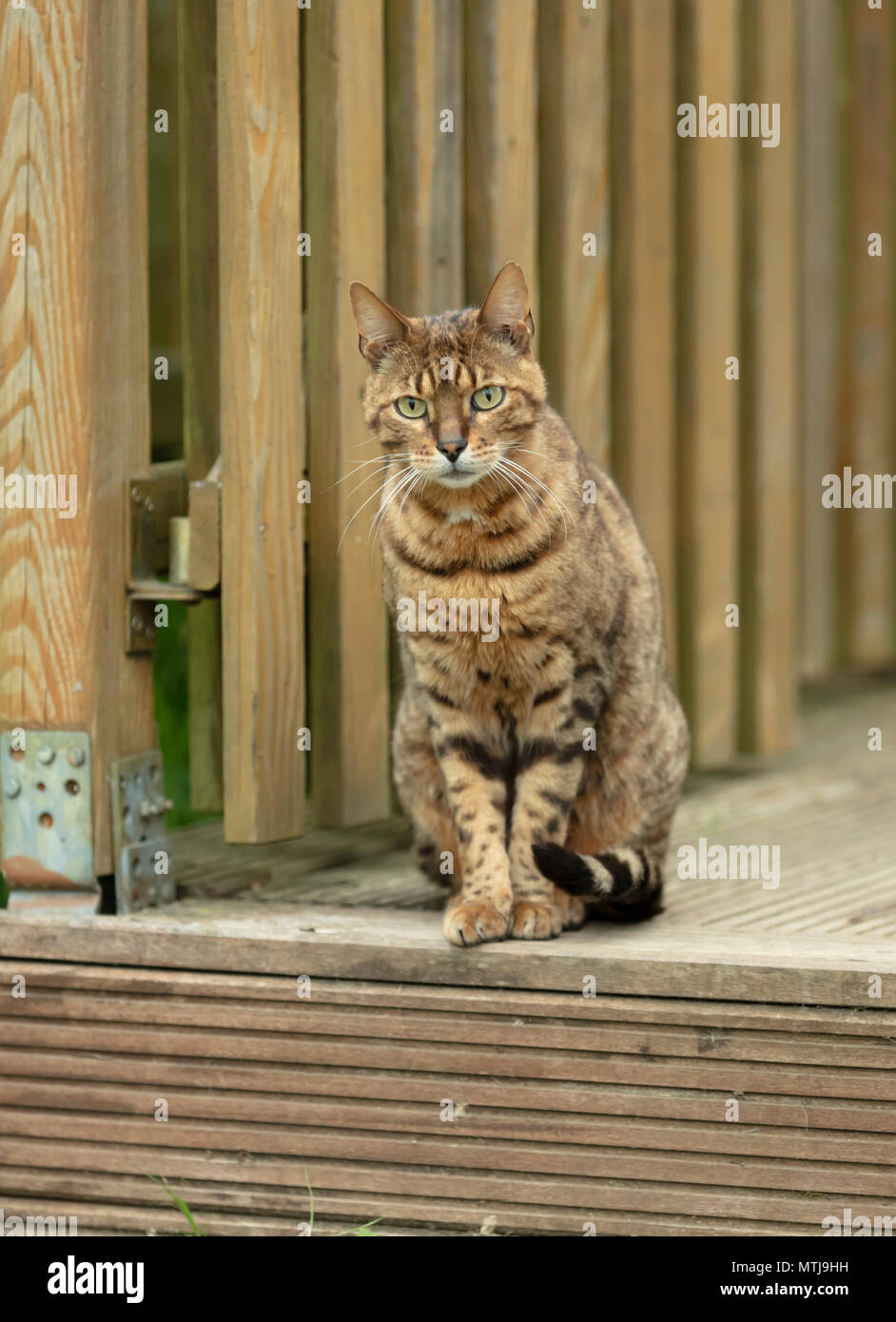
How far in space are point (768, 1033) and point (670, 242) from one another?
2498mm

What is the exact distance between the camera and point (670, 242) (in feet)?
15.7

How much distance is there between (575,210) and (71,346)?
61.4 inches

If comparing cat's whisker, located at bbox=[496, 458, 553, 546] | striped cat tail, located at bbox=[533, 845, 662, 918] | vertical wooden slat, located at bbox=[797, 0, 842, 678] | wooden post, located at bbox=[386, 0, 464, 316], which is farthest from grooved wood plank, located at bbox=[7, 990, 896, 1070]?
vertical wooden slat, located at bbox=[797, 0, 842, 678]

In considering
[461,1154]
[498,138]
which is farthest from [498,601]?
[498,138]

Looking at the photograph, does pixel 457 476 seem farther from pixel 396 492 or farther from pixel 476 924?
pixel 476 924

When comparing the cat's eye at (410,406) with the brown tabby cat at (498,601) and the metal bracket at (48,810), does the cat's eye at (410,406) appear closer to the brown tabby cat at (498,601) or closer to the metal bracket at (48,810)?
the brown tabby cat at (498,601)

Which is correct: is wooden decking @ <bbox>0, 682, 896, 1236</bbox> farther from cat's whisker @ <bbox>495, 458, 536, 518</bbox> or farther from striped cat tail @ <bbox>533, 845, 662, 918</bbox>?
cat's whisker @ <bbox>495, 458, 536, 518</bbox>

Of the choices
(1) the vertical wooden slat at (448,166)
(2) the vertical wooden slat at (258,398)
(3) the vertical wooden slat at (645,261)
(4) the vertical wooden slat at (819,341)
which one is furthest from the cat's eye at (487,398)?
(4) the vertical wooden slat at (819,341)

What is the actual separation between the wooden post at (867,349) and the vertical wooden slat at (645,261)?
5.54ft

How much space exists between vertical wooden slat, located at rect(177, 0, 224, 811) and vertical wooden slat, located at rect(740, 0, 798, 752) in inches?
67.2

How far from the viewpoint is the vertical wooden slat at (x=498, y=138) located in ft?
13.5

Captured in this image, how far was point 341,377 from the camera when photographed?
12.3 ft
